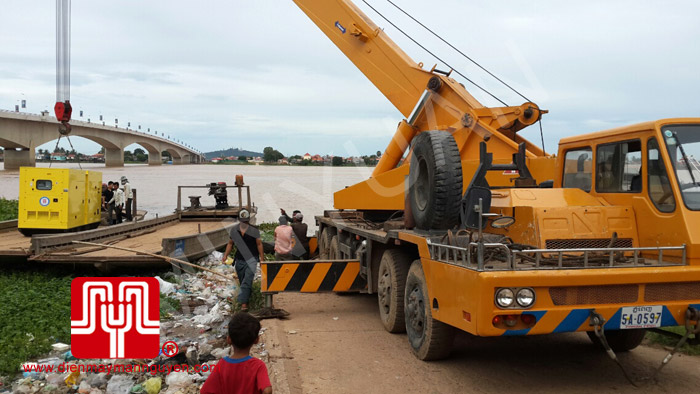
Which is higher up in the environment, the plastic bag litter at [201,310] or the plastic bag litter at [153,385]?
the plastic bag litter at [153,385]

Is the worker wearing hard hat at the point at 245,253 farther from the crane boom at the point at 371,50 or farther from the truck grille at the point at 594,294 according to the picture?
the truck grille at the point at 594,294

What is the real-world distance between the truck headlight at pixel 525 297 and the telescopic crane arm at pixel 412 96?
4.22m

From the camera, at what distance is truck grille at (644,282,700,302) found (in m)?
4.78

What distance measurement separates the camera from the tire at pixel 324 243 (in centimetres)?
1208

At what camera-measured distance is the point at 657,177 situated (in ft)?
17.0

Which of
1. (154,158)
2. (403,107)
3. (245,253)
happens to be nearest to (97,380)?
(245,253)

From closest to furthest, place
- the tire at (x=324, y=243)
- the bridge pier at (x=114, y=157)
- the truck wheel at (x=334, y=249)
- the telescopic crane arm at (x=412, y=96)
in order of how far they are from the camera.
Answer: the telescopic crane arm at (x=412, y=96) < the truck wheel at (x=334, y=249) < the tire at (x=324, y=243) < the bridge pier at (x=114, y=157)

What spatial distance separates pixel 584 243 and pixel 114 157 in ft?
198

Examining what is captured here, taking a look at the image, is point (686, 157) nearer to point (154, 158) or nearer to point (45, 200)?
point (45, 200)

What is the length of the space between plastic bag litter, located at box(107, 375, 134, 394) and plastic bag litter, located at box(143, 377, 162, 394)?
0.24 m

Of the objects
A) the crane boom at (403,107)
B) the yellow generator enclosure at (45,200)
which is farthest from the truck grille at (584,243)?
the yellow generator enclosure at (45,200)

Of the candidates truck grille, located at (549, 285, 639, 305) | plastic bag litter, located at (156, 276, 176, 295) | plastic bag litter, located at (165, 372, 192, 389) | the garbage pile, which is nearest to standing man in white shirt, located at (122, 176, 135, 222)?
plastic bag litter, located at (156, 276, 176, 295)

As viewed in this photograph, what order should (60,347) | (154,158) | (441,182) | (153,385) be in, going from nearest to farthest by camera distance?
(153,385)
(441,182)
(60,347)
(154,158)

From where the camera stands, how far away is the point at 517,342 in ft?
22.5
